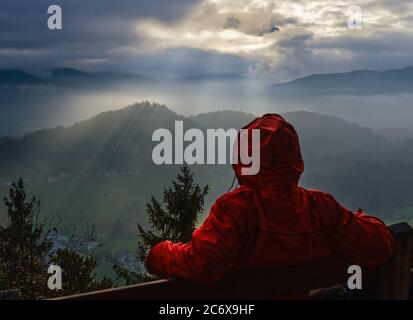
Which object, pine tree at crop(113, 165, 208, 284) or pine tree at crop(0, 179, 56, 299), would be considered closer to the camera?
pine tree at crop(0, 179, 56, 299)

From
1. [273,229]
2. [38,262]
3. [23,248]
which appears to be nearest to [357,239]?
[273,229]

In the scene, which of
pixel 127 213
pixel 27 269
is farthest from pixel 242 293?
pixel 127 213

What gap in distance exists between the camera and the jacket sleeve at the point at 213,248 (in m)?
2.38

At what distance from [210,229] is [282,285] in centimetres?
44

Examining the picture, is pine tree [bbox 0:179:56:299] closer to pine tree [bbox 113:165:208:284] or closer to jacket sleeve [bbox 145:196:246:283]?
pine tree [bbox 113:165:208:284]

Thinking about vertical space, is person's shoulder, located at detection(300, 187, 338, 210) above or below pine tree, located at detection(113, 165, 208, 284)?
above

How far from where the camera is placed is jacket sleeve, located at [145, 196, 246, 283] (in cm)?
238

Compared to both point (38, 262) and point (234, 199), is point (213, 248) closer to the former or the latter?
point (234, 199)

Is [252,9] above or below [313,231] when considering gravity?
above

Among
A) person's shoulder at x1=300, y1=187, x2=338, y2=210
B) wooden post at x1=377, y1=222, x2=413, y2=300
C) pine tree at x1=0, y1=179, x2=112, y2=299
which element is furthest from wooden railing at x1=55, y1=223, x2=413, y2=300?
pine tree at x1=0, y1=179, x2=112, y2=299

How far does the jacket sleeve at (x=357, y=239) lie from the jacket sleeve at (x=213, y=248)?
1.77 ft

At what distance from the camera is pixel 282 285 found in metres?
2.46

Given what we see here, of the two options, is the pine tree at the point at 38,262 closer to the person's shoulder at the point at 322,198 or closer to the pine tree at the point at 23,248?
the pine tree at the point at 23,248

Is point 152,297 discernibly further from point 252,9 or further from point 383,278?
point 252,9
